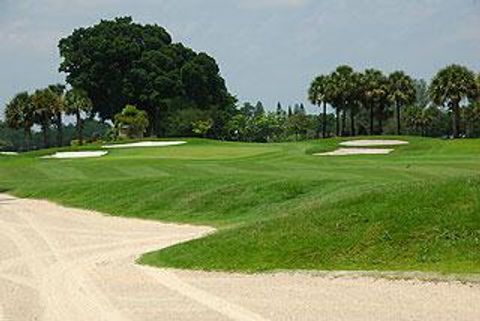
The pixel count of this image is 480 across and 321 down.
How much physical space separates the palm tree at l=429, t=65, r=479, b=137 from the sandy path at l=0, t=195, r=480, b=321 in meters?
77.2

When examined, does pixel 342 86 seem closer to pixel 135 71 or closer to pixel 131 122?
pixel 131 122

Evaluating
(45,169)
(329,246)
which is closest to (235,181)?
(329,246)

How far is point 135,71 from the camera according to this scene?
12269 cm

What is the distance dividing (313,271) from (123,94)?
10995cm

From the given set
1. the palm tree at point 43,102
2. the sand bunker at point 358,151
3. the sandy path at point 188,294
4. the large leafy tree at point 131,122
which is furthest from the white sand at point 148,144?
the sandy path at point 188,294

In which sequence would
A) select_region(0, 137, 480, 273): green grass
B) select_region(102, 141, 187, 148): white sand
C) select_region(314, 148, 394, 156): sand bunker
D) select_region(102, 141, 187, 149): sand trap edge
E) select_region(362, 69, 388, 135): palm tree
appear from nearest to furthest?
1. select_region(0, 137, 480, 273): green grass
2. select_region(314, 148, 394, 156): sand bunker
3. select_region(102, 141, 187, 149): sand trap edge
4. select_region(102, 141, 187, 148): white sand
5. select_region(362, 69, 388, 135): palm tree

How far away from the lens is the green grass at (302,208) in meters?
16.6

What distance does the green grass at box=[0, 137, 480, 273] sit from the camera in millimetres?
16594

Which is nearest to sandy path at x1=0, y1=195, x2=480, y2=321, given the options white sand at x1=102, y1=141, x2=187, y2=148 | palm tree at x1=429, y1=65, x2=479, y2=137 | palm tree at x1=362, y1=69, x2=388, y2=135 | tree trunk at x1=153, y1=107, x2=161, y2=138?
white sand at x1=102, y1=141, x2=187, y2=148

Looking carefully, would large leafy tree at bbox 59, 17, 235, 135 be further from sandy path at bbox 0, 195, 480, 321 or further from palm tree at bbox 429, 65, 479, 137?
sandy path at bbox 0, 195, 480, 321

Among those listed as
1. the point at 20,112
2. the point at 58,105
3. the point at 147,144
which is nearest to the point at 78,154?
the point at 147,144

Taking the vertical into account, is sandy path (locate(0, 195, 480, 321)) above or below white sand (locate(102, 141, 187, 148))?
above

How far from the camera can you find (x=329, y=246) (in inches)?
685

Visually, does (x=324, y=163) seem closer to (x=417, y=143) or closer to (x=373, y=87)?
(x=417, y=143)
